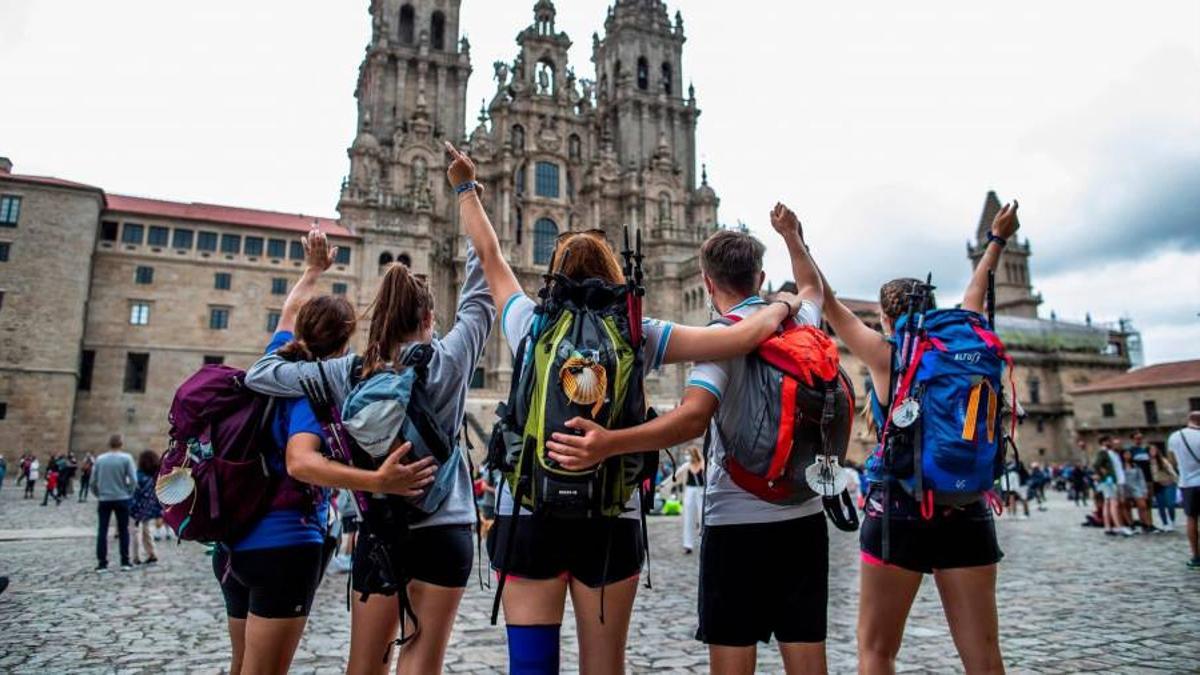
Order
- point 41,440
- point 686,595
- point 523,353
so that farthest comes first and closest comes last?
1. point 41,440
2. point 686,595
3. point 523,353

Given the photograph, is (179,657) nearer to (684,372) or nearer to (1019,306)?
(684,372)

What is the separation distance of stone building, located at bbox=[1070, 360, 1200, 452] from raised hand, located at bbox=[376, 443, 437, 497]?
4854 centimetres

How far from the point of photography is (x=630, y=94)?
172 ft

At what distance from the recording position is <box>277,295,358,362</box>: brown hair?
3.13 m

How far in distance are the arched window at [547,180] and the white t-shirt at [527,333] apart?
46.2 meters

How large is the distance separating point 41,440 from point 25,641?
33741 millimetres

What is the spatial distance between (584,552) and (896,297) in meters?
2.24

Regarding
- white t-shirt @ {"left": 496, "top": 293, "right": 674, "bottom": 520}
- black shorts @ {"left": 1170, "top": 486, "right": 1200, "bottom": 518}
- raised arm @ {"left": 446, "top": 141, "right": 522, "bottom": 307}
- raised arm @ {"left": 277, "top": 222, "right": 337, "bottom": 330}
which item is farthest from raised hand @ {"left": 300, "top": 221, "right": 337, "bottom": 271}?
black shorts @ {"left": 1170, "top": 486, "right": 1200, "bottom": 518}

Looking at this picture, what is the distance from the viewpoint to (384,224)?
3941 centimetres

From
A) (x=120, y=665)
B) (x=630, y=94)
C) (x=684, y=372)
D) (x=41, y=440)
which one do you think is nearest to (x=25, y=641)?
(x=120, y=665)

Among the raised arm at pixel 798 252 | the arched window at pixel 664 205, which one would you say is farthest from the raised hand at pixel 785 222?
the arched window at pixel 664 205

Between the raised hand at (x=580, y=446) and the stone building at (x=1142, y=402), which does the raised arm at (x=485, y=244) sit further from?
the stone building at (x=1142, y=402)

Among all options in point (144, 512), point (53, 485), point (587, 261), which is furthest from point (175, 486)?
point (53, 485)

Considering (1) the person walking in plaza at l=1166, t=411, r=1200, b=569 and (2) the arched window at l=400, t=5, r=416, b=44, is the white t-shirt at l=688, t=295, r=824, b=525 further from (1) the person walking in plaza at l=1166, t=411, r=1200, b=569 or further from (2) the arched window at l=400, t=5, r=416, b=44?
(2) the arched window at l=400, t=5, r=416, b=44
